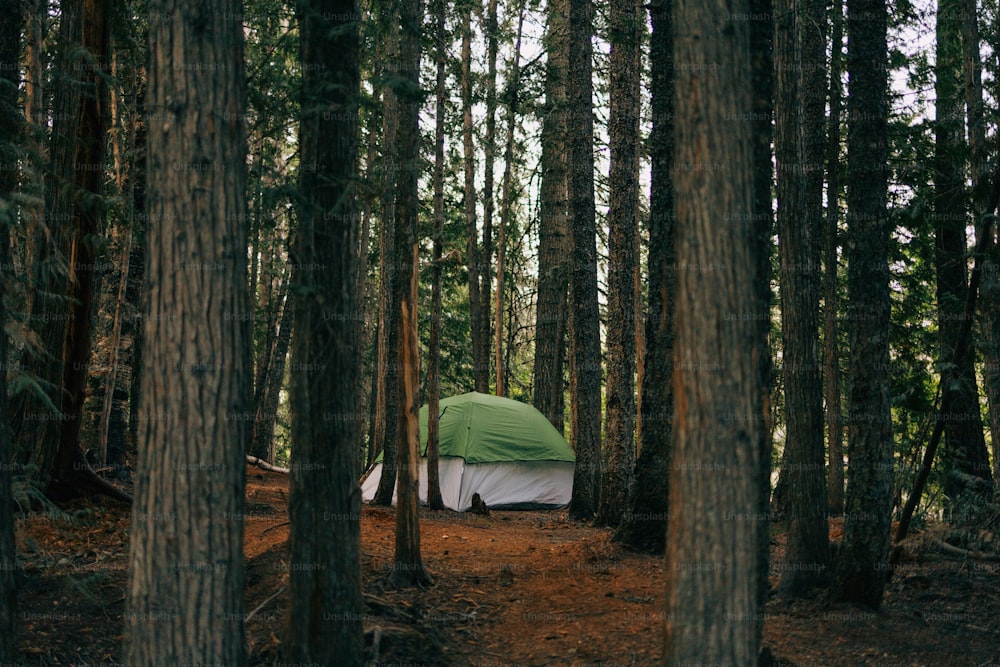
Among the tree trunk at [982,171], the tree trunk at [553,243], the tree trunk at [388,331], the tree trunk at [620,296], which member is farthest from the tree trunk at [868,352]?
the tree trunk at [553,243]

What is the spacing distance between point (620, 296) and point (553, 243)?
6.05 metres

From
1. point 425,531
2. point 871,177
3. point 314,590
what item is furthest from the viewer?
point 425,531

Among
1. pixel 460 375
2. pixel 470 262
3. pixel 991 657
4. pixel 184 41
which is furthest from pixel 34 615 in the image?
pixel 460 375

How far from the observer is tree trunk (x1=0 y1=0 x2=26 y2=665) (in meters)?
5.80

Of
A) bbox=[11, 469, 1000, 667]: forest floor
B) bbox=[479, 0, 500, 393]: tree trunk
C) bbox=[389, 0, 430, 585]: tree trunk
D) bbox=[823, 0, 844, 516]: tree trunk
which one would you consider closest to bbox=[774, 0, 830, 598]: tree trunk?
bbox=[11, 469, 1000, 667]: forest floor

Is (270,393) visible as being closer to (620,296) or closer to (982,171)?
(620,296)

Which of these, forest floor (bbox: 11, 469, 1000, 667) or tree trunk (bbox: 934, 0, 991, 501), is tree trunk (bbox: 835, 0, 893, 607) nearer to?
forest floor (bbox: 11, 469, 1000, 667)

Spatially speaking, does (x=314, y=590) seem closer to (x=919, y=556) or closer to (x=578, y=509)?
(x=919, y=556)

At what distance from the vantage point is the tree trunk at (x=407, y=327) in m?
8.33

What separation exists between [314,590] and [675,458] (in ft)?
9.86

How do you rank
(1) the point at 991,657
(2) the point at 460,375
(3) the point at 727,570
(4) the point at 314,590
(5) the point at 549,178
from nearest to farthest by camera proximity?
1. (3) the point at 727,570
2. (4) the point at 314,590
3. (1) the point at 991,657
4. (5) the point at 549,178
5. (2) the point at 460,375

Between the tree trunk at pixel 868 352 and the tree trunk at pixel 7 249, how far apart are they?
286 inches

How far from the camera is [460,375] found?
2741cm

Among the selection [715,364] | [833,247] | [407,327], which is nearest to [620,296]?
[833,247]
